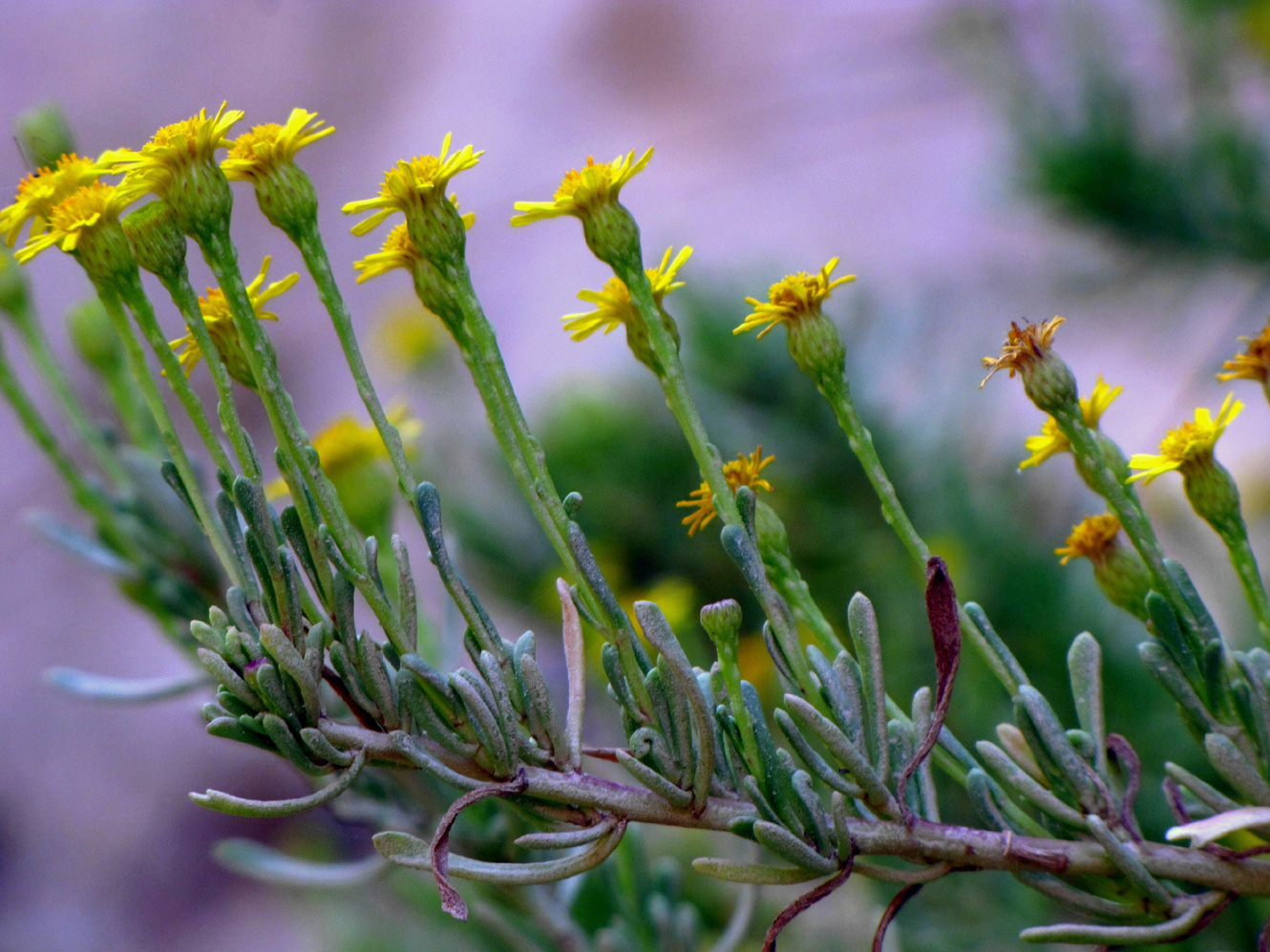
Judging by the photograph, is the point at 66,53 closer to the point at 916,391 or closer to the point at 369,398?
the point at 916,391

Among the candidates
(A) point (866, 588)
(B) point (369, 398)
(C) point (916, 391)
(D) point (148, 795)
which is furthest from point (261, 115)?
(B) point (369, 398)

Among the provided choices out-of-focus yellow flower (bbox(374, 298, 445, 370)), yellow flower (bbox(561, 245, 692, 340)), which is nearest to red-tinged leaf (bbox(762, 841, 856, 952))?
yellow flower (bbox(561, 245, 692, 340))

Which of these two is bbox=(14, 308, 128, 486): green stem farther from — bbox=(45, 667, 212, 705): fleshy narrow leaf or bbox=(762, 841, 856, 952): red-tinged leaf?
bbox=(762, 841, 856, 952): red-tinged leaf

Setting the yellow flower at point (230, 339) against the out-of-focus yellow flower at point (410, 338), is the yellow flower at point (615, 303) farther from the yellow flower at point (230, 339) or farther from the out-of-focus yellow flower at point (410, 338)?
the out-of-focus yellow flower at point (410, 338)

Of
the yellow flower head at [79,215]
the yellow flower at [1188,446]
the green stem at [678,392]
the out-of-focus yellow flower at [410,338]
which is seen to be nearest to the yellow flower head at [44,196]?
the yellow flower head at [79,215]

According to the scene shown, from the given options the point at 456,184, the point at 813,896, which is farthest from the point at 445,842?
the point at 456,184
